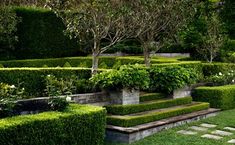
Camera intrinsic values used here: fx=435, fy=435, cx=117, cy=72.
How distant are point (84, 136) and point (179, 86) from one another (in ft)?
15.3

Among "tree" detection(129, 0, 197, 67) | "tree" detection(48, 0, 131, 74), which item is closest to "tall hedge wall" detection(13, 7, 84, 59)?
"tree" detection(129, 0, 197, 67)

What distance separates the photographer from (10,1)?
19500mm

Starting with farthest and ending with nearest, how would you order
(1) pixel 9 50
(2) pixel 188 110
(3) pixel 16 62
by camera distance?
(1) pixel 9 50 → (3) pixel 16 62 → (2) pixel 188 110

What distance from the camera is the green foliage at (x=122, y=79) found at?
9.91 m

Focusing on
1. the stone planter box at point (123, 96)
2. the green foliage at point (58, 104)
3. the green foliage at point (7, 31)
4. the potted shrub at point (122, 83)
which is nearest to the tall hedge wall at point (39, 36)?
the green foliage at point (7, 31)

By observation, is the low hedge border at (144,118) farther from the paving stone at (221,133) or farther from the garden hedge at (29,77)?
the garden hedge at (29,77)

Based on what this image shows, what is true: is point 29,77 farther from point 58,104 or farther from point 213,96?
point 213,96

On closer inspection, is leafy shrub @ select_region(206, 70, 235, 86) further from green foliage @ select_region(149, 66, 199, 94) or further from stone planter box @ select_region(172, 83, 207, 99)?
green foliage @ select_region(149, 66, 199, 94)

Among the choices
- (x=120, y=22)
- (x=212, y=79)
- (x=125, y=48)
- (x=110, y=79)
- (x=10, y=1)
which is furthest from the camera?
(x=125, y=48)

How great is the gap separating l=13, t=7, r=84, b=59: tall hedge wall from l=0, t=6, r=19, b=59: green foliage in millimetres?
559

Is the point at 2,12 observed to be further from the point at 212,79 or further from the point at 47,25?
the point at 212,79

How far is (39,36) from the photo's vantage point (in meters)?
19.1

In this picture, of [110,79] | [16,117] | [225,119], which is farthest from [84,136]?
[225,119]

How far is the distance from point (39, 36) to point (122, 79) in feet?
32.9
